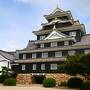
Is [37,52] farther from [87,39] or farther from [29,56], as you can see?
[87,39]

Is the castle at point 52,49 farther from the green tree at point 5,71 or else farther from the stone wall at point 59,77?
the green tree at point 5,71

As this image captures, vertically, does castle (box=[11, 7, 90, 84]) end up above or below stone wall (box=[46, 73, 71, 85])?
above

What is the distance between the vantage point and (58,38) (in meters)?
55.5

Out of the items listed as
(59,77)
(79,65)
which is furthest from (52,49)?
(79,65)

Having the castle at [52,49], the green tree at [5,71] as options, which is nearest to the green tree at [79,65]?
the castle at [52,49]

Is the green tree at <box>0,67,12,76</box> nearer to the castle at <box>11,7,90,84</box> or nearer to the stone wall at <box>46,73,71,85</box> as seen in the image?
the castle at <box>11,7,90,84</box>

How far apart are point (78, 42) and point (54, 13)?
33.5 ft

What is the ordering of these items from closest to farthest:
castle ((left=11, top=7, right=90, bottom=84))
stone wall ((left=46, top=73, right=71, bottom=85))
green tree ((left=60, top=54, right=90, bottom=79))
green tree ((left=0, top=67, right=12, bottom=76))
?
green tree ((left=60, top=54, right=90, bottom=79)), stone wall ((left=46, top=73, right=71, bottom=85)), castle ((left=11, top=7, right=90, bottom=84)), green tree ((left=0, top=67, right=12, bottom=76))

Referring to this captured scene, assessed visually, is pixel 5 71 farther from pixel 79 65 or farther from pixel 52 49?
pixel 79 65

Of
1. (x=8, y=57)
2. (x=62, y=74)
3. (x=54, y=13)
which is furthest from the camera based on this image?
(x=8, y=57)

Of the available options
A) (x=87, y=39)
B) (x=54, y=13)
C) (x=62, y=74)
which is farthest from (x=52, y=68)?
(x=54, y=13)

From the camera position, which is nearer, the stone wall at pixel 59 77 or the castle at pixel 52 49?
the stone wall at pixel 59 77

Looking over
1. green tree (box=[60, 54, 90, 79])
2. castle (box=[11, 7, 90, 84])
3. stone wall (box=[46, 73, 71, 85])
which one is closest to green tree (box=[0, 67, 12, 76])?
castle (box=[11, 7, 90, 84])

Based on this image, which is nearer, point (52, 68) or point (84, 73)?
point (84, 73)
